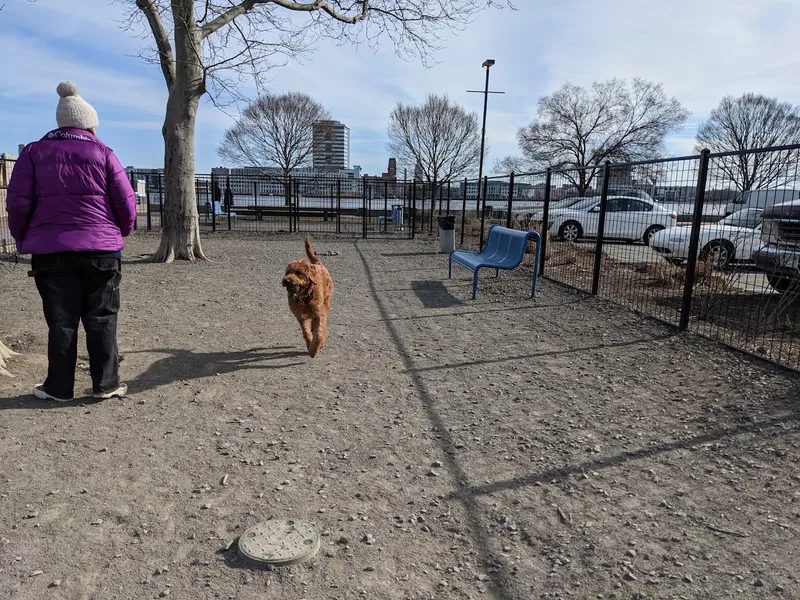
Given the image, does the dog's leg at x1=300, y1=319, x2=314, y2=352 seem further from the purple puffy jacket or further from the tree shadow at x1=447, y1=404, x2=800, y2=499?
the tree shadow at x1=447, y1=404, x2=800, y2=499

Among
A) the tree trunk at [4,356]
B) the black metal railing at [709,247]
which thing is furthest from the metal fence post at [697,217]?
the tree trunk at [4,356]

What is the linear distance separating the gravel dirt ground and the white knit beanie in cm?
183

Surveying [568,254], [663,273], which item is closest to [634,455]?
[663,273]

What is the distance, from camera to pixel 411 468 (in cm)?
304

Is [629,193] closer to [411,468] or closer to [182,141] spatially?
[411,468]

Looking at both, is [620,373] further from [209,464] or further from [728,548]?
[209,464]

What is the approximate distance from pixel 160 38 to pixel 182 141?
1887 millimetres

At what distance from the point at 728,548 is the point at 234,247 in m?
13.8

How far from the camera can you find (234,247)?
48.2 feet

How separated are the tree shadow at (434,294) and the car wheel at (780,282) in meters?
3.56

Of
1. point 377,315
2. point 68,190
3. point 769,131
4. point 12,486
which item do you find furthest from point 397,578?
point 769,131

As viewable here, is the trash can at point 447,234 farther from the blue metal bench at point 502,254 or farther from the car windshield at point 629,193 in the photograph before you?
the car windshield at point 629,193

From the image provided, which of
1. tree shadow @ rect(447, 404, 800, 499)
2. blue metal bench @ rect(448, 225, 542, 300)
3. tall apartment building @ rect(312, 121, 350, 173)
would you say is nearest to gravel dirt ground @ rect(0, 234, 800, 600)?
tree shadow @ rect(447, 404, 800, 499)

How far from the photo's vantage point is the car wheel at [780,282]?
227 inches
